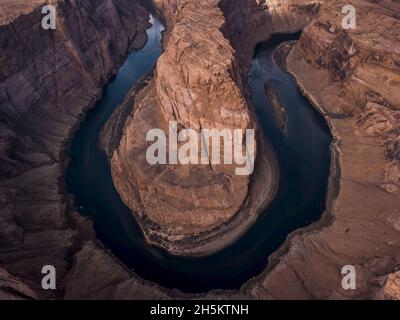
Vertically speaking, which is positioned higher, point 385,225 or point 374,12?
point 374,12

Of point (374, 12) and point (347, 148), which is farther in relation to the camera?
point (374, 12)

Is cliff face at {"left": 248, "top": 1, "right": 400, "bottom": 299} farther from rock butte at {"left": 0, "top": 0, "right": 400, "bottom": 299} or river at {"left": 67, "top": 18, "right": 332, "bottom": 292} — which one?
river at {"left": 67, "top": 18, "right": 332, "bottom": 292}

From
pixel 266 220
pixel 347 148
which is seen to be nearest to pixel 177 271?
pixel 266 220

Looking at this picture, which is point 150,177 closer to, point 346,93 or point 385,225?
point 385,225

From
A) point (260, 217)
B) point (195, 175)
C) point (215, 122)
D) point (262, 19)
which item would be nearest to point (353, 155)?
point (260, 217)

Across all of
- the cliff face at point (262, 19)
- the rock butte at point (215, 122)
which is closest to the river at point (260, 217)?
the rock butte at point (215, 122)

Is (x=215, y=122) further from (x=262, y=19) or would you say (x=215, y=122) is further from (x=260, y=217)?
(x=262, y=19)
